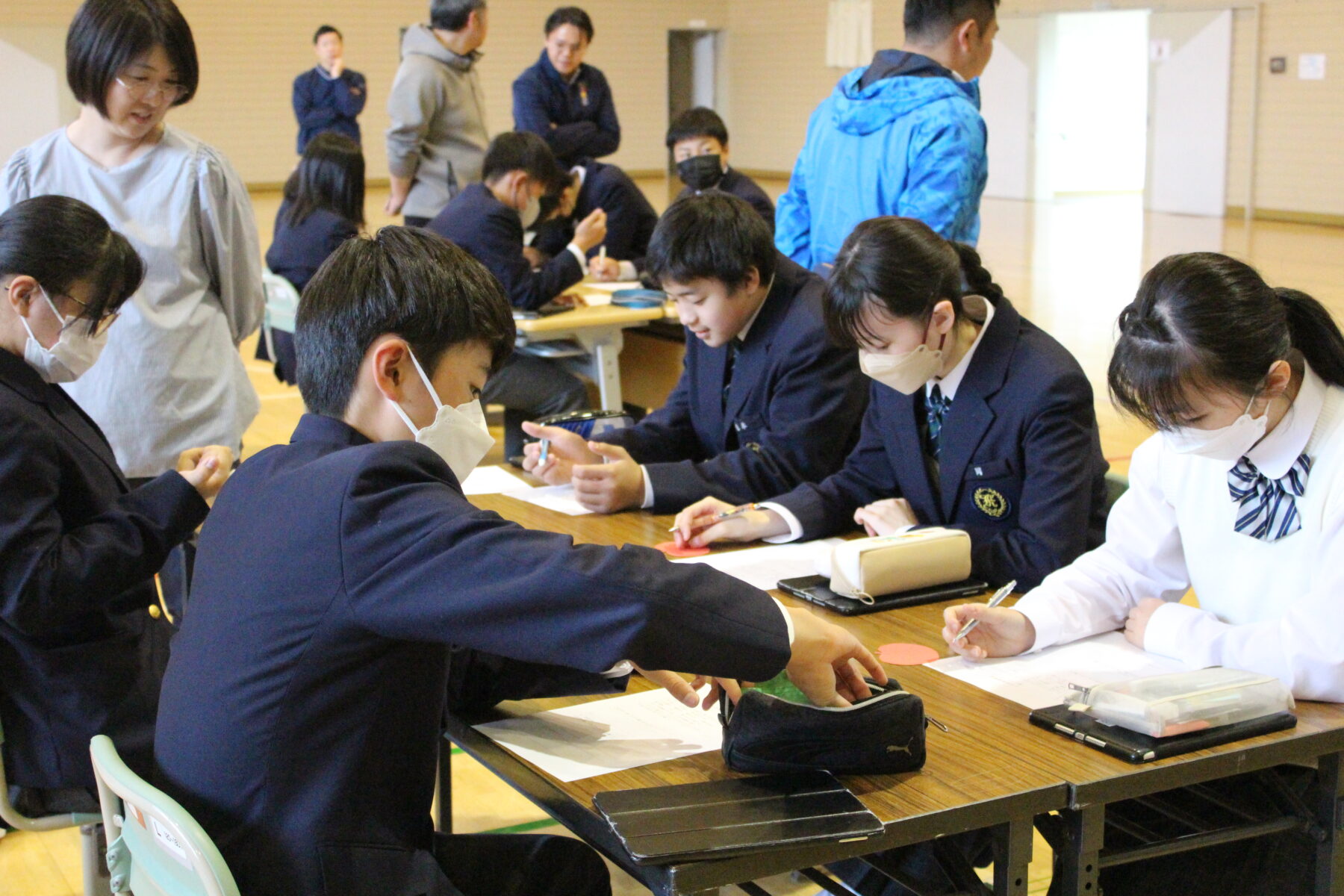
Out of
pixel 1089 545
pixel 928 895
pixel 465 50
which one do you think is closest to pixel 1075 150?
pixel 465 50

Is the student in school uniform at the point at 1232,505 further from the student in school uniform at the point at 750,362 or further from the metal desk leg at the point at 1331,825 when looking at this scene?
the student in school uniform at the point at 750,362

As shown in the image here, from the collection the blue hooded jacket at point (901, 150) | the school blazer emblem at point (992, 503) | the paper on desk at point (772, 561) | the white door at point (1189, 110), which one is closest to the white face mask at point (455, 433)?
the paper on desk at point (772, 561)

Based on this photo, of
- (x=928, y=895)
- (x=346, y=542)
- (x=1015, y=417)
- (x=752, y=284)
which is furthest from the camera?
(x=752, y=284)

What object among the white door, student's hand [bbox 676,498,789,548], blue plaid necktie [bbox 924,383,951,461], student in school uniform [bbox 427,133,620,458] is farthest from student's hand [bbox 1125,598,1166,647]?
the white door

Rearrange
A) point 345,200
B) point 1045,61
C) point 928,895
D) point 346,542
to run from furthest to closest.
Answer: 1. point 1045,61
2. point 345,200
3. point 928,895
4. point 346,542

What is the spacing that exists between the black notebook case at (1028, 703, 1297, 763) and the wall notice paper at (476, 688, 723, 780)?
0.36 metres

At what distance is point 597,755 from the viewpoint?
1.41 m

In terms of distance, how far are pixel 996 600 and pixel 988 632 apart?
0.28 ft

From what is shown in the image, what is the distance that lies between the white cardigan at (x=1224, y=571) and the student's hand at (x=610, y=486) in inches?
32.4

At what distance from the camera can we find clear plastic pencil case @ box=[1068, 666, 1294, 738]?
1.38 m

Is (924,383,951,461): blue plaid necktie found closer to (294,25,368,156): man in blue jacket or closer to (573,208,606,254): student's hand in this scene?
(573,208,606,254): student's hand

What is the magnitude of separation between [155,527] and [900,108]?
1853 millimetres

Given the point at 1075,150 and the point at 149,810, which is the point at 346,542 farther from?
the point at 1075,150

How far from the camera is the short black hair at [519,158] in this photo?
14.1 ft
